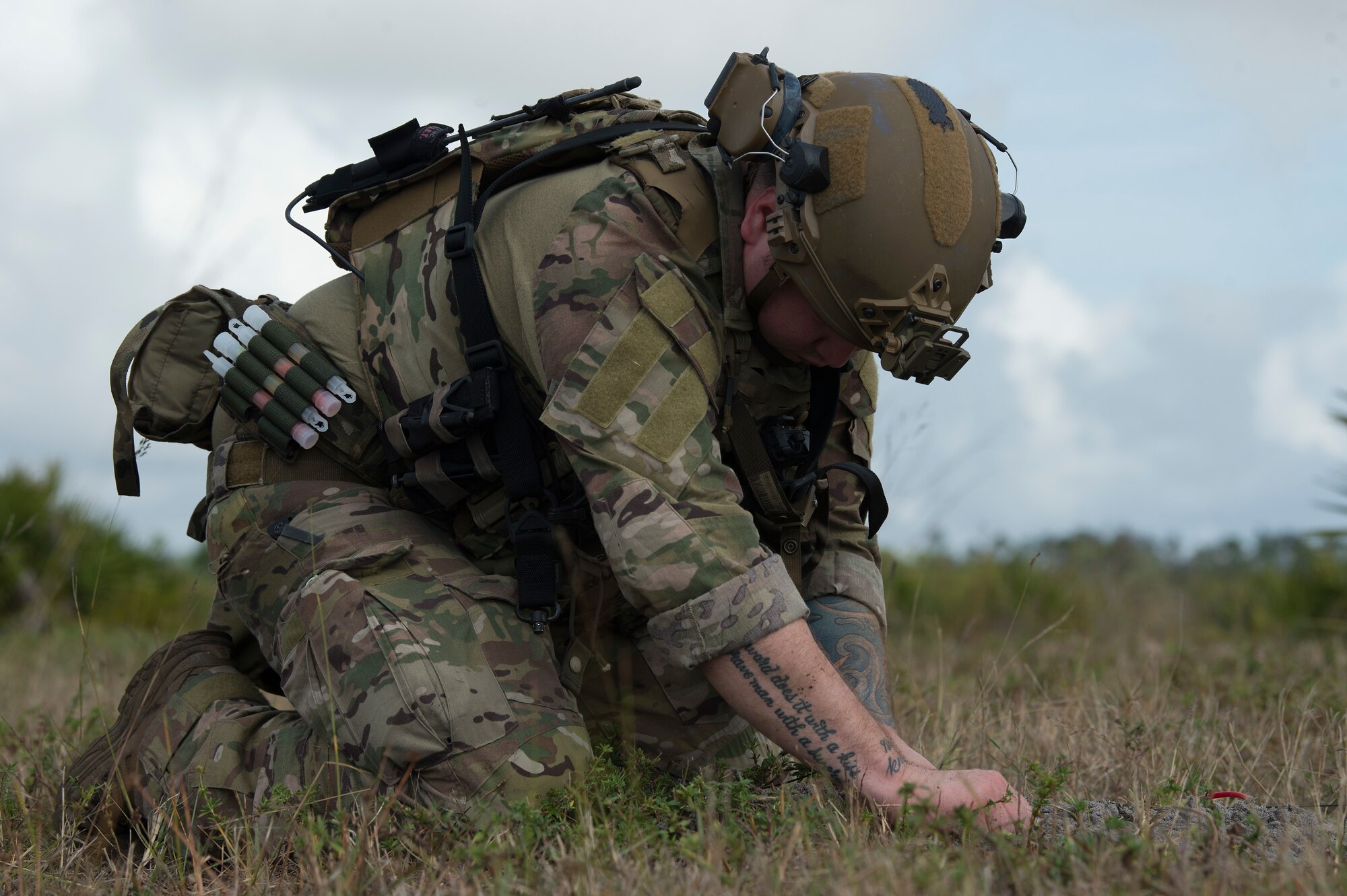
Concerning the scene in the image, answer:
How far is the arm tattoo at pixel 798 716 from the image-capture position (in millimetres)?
2654

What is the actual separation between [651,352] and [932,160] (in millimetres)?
779

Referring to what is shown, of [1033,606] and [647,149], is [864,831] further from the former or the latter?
[1033,606]

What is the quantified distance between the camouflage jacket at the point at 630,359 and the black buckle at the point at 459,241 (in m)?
0.07

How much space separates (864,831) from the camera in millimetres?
2447

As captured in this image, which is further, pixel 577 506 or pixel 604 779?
pixel 577 506

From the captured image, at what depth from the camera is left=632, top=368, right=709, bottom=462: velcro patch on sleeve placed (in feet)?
8.84

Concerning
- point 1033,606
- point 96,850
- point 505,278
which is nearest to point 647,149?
point 505,278

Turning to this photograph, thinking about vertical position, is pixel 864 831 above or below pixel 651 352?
below

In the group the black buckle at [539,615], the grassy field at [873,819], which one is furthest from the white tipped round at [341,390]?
the black buckle at [539,615]

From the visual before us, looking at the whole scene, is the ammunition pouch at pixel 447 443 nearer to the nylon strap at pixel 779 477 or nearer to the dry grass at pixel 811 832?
the nylon strap at pixel 779 477

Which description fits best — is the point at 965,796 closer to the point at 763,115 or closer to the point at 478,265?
the point at 763,115

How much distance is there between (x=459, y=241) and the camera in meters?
3.05

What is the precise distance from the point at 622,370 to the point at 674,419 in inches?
6.2

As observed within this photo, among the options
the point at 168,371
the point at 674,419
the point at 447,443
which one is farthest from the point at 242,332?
the point at 674,419
